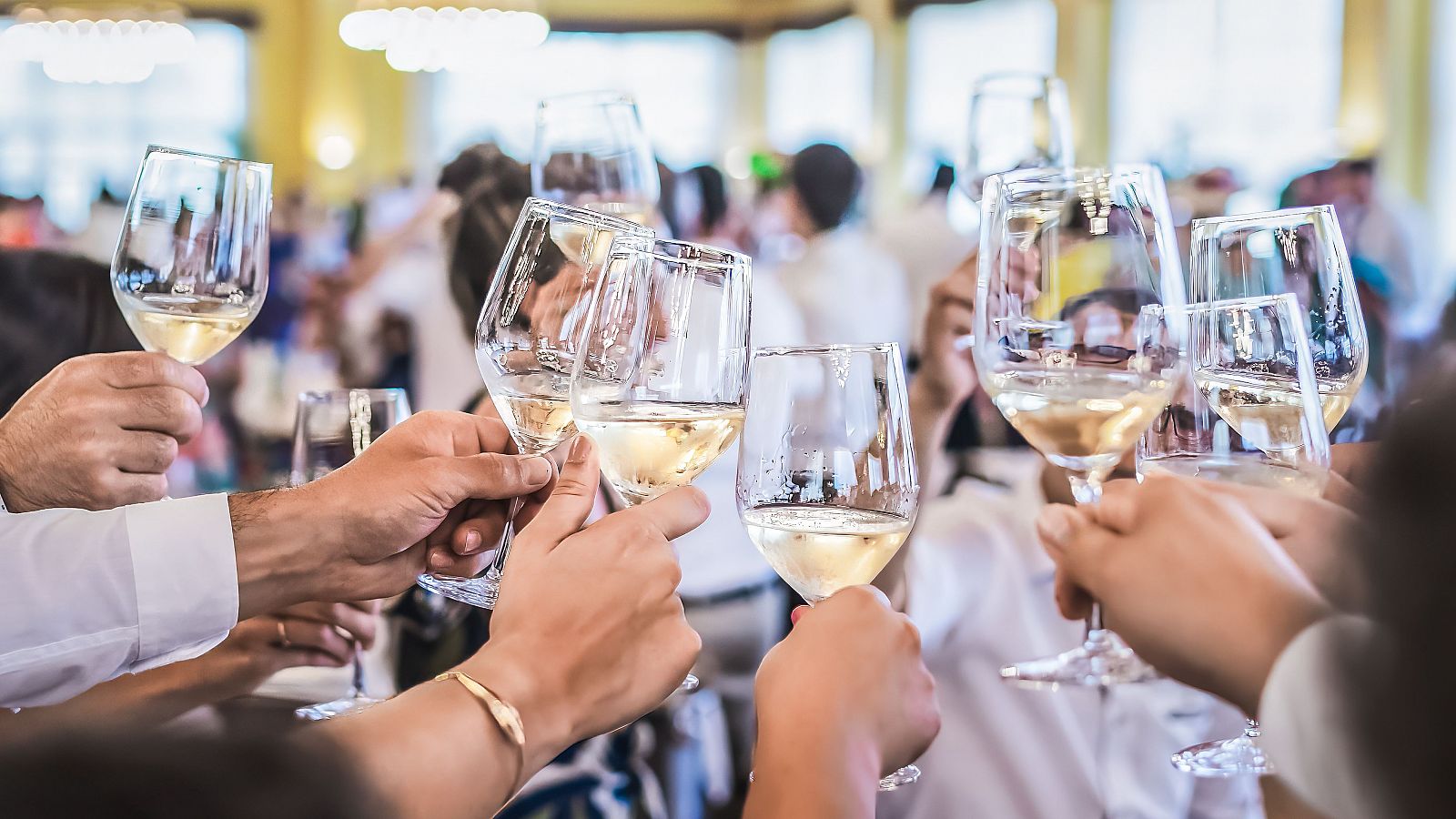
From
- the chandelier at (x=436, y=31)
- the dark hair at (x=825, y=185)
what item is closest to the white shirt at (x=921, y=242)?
the dark hair at (x=825, y=185)

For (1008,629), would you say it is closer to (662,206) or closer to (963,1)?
(662,206)

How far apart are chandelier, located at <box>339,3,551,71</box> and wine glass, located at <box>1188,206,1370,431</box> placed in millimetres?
11350

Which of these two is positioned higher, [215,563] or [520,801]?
[215,563]

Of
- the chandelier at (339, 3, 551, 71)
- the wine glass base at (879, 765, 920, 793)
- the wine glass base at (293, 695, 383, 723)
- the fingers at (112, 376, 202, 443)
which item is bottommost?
the wine glass base at (293, 695, 383, 723)

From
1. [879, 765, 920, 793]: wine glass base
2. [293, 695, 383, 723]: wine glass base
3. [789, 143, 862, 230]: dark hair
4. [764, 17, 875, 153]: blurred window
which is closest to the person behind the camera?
[879, 765, 920, 793]: wine glass base

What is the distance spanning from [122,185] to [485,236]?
13655 millimetres

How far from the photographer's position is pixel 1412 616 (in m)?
0.57

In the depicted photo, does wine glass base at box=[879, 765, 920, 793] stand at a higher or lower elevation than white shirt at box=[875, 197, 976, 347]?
lower

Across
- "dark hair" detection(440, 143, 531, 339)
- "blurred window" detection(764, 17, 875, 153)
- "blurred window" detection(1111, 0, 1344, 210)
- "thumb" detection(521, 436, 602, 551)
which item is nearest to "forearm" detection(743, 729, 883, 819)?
"thumb" detection(521, 436, 602, 551)

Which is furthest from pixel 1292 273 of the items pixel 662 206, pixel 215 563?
pixel 662 206

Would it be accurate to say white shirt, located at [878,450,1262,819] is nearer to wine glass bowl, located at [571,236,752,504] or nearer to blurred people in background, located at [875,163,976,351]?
wine glass bowl, located at [571,236,752,504]

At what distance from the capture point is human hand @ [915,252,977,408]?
170 cm

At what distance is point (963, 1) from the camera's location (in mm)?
13203

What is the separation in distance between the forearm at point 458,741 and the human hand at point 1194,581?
1.32 feet
